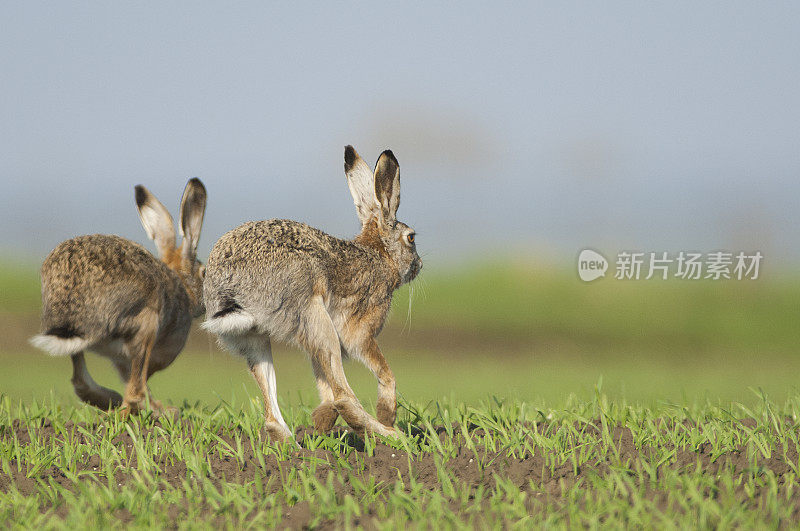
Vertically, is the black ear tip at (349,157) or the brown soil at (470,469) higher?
the black ear tip at (349,157)

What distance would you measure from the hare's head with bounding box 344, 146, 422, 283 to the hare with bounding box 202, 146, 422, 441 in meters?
0.11

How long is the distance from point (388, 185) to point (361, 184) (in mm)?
219

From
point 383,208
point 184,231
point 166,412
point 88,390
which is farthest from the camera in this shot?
point 184,231

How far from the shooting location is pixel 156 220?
9102 mm

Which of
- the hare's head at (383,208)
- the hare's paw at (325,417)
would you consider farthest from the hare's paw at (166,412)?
the hare's head at (383,208)

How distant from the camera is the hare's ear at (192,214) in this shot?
845 centimetres

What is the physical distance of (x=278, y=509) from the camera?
4664 millimetres

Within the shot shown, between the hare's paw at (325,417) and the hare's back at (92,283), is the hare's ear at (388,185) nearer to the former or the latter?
the hare's paw at (325,417)

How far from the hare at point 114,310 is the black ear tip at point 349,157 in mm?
2006

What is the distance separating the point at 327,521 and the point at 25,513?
1578 millimetres

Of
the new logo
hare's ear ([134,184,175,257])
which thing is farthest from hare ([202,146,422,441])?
the new logo

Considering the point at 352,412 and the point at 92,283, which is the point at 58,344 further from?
the point at 352,412

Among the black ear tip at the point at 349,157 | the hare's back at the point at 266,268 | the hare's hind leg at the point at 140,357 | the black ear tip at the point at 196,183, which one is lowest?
the hare's hind leg at the point at 140,357

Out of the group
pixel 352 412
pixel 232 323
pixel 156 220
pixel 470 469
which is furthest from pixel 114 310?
pixel 470 469
